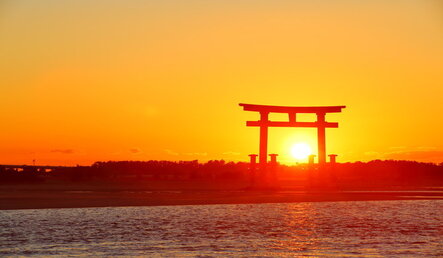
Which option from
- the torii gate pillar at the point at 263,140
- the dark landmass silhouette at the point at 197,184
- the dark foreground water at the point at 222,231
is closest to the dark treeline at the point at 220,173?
the dark landmass silhouette at the point at 197,184

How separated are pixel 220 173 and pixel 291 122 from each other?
74.3ft

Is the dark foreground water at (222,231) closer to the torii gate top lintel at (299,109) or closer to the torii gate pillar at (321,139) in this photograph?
the torii gate top lintel at (299,109)

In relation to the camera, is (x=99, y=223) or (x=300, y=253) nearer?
(x=300, y=253)

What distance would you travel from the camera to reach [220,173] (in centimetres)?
5822

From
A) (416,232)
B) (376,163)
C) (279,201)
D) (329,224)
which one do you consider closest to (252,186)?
(279,201)

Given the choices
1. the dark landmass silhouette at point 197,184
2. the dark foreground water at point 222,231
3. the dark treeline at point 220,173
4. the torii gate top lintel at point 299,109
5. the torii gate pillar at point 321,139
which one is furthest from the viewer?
the dark treeline at point 220,173

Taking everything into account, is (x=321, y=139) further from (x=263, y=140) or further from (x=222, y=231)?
(x=222, y=231)

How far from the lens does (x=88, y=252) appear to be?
12781 millimetres

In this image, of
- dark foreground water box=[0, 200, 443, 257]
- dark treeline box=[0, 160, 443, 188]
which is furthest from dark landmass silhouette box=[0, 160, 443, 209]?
dark foreground water box=[0, 200, 443, 257]

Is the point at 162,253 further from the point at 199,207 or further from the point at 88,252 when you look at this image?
the point at 199,207

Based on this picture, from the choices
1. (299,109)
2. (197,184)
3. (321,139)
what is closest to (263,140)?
(299,109)

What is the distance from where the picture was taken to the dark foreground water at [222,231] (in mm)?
13406

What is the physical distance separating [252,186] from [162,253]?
963 inches

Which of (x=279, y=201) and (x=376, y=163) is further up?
(x=376, y=163)
